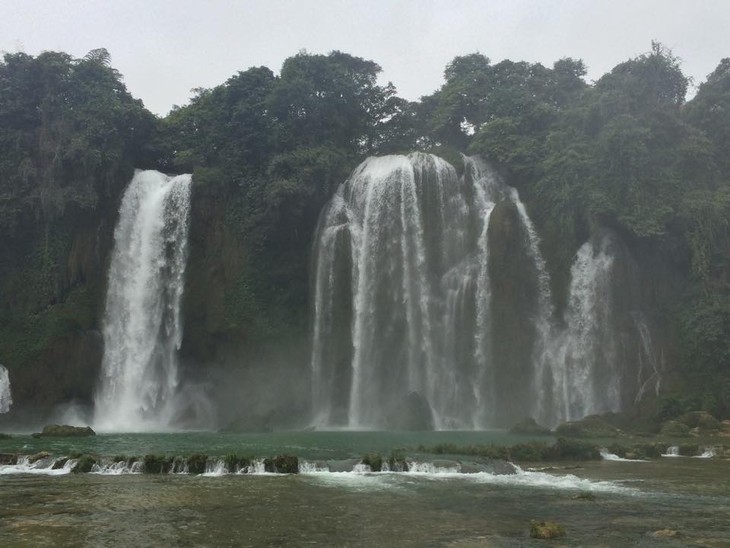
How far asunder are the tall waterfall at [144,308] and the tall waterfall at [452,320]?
8.07m

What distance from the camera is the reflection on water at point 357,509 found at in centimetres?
1078

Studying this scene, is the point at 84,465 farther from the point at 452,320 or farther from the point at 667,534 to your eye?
the point at 452,320

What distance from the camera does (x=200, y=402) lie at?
3838cm

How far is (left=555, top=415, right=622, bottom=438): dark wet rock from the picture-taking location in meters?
28.0

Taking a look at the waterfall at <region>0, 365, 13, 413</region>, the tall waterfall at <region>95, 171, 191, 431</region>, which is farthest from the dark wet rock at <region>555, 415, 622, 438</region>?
the waterfall at <region>0, 365, 13, 413</region>

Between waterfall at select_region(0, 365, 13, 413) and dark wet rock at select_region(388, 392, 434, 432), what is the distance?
19679 millimetres

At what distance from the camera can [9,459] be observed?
2008 cm

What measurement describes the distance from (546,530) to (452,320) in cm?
2671

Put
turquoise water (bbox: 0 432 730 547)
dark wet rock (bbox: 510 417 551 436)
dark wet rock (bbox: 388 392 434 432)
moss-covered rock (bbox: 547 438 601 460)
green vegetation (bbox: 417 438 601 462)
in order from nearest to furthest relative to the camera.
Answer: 1. turquoise water (bbox: 0 432 730 547)
2. green vegetation (bbox: 417 438 601 462)
3. moss-covered rock (bbox: 547 438 601 460)
4. dark wet rock (bbox: 510 417 551 436)
5. dark wet rock (bbox: 388 392 434 432)

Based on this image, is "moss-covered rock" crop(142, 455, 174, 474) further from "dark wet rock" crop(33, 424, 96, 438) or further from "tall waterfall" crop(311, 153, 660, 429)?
"tall waterfall" crop(311, 153, 660, 429)

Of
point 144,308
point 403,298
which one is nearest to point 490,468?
point 403,298

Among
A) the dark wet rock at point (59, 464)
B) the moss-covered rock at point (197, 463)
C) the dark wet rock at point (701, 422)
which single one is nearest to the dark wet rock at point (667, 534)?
the moss-covered rock at point (197, 463)

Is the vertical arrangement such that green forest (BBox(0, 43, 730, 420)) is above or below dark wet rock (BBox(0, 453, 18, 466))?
above

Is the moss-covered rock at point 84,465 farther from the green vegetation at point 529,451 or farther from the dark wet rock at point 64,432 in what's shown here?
the dark wet rock at point 64,432
